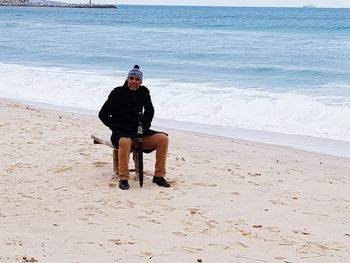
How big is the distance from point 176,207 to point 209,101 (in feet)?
33.1

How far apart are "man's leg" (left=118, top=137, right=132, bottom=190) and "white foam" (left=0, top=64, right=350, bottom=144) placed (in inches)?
246

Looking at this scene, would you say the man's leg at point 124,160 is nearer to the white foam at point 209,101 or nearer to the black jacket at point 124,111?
the black jacket at point 124,111

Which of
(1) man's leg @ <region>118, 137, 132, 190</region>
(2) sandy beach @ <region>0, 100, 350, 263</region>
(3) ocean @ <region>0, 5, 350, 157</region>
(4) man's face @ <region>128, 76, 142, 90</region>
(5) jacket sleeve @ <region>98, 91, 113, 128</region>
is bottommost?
(3) ocean @ <region>0, 5, 350, 157</region>

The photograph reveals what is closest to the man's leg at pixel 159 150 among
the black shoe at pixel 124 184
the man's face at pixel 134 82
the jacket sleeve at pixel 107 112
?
the black shoe at pixel 124 184

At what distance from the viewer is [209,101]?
16.5 metres

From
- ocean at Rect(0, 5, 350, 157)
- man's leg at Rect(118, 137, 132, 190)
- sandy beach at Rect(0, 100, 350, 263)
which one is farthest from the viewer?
ocean at Rect(0, 5, 350, 157)

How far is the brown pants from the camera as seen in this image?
7242mm

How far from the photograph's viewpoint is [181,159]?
8961mm

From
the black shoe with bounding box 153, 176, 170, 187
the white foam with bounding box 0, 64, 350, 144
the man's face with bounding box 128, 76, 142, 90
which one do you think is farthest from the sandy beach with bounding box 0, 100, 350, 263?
the white foam with bounding box 0, 64, 350, 144

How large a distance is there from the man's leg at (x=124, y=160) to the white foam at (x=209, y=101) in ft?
20.5

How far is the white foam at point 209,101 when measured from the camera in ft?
45.6

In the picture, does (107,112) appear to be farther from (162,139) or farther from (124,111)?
(162,139)

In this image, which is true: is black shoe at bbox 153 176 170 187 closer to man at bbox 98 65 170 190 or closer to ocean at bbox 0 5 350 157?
man at bbox 98 65 170 190

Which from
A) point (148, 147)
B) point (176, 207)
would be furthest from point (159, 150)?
point (176, 207)
